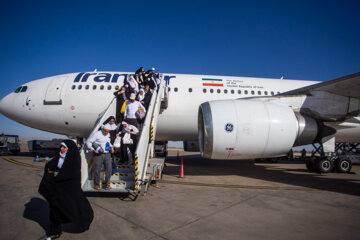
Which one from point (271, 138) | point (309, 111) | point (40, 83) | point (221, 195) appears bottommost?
point (221, 195)

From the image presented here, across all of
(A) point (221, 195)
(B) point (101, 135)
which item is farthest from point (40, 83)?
(A) point (221, 195)

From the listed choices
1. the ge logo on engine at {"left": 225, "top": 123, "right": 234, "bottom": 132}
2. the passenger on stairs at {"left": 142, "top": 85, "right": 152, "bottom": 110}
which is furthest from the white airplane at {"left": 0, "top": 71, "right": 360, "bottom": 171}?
the passenger on stairs at {"left": 142, "top": 85, "right": 152, "bottom": 110}

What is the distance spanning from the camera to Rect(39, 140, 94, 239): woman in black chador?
250cm

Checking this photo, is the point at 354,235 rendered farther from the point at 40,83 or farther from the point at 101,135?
the point at 40,83

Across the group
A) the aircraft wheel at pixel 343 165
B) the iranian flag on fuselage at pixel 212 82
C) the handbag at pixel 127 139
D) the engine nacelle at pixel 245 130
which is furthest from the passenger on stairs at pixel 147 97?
the aircraft wheel at pixel 343 165

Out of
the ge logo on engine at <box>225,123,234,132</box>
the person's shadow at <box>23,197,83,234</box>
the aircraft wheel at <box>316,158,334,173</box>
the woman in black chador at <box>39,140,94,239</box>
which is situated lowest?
→ the person's shadow at <box>23,197,83,234</box>

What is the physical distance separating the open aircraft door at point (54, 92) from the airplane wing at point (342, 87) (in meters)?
9.13

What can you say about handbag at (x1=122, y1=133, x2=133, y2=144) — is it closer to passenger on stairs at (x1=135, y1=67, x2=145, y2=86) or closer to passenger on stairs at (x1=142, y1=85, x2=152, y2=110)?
passenger on stairs at (x1=142, y1=85, x2=152, y2=110)

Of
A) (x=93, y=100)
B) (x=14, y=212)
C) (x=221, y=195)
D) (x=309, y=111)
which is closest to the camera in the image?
(x=14, y=212)

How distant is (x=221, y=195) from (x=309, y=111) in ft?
15.9

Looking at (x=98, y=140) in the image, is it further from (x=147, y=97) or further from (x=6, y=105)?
(x=6, y=105)

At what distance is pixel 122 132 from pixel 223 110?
2824 millimetres

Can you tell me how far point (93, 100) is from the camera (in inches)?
328

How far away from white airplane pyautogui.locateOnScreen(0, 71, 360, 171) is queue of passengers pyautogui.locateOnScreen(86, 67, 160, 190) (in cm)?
175
